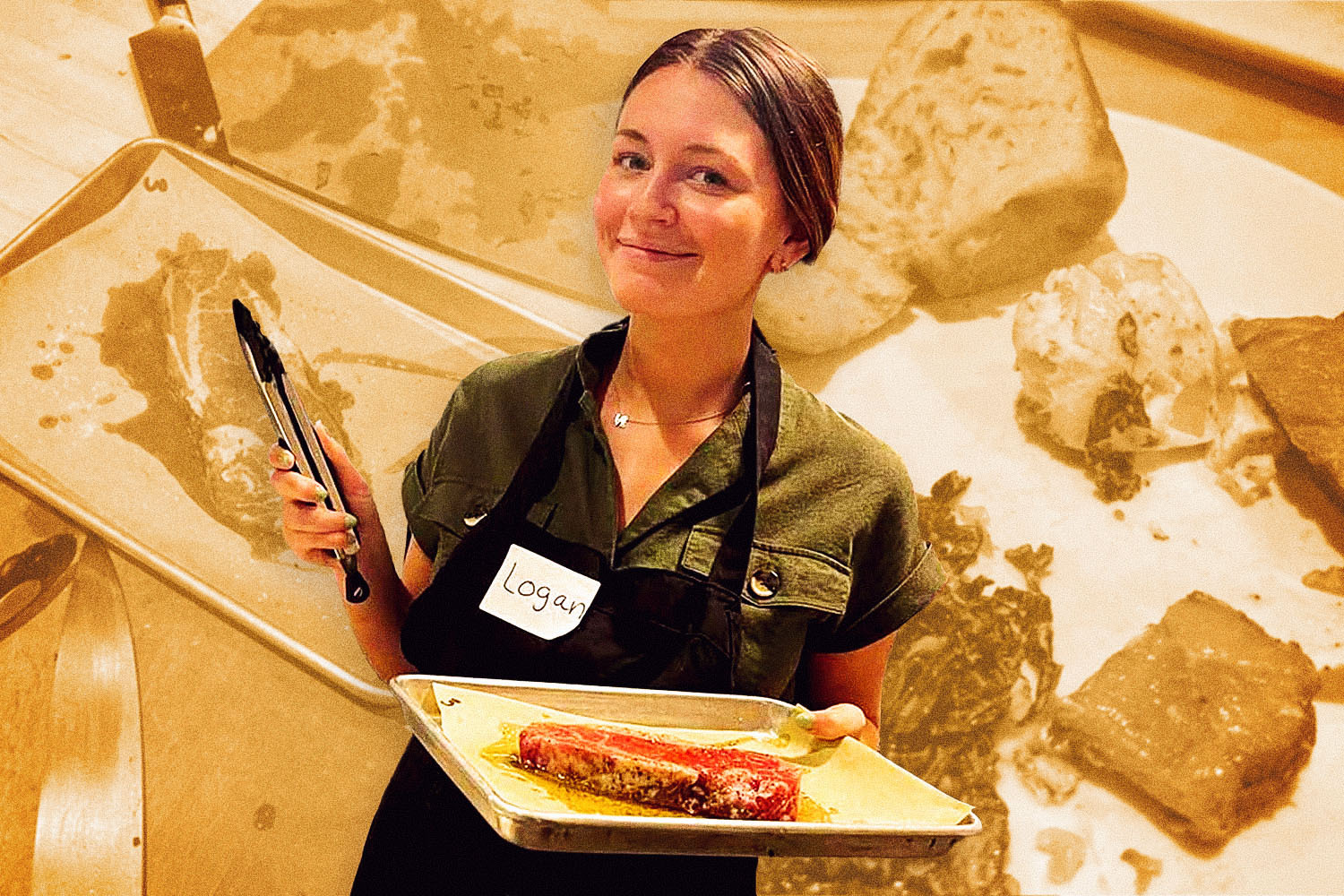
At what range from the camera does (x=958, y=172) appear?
1.87m

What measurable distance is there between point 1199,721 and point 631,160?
1.27 meters

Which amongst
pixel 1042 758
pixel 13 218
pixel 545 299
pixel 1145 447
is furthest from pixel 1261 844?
pixel 13 218

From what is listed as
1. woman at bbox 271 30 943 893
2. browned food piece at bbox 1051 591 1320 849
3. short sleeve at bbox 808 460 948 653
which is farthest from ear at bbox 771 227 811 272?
browned food piece at bbox 1051 591 1320 849

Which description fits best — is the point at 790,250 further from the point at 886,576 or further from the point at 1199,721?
the point at 1199,721

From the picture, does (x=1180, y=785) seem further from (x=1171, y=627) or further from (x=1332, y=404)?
(x=1332, y=404)

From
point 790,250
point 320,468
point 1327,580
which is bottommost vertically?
point 1327,580

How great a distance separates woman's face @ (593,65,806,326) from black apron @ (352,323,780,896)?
152 millimetres

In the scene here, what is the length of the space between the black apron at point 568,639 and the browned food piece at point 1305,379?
1.04 meters

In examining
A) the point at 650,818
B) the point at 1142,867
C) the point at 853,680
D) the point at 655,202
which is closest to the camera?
the point at 650,818

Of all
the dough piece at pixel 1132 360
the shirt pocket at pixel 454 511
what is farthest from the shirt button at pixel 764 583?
the dough piece at pixel 1132 360

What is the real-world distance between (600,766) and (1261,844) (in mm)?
1209

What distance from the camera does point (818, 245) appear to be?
1137mm

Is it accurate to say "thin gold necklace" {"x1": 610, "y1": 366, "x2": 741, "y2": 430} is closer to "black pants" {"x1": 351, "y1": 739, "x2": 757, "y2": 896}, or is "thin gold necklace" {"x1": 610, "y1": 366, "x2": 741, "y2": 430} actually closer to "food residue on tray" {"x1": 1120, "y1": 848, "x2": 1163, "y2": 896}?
"black pants" {"x1": 351, "y1": 739, "x2": 757, "y2": 896}

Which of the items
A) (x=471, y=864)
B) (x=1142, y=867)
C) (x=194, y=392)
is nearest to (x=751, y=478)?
(x=471, y=864)
